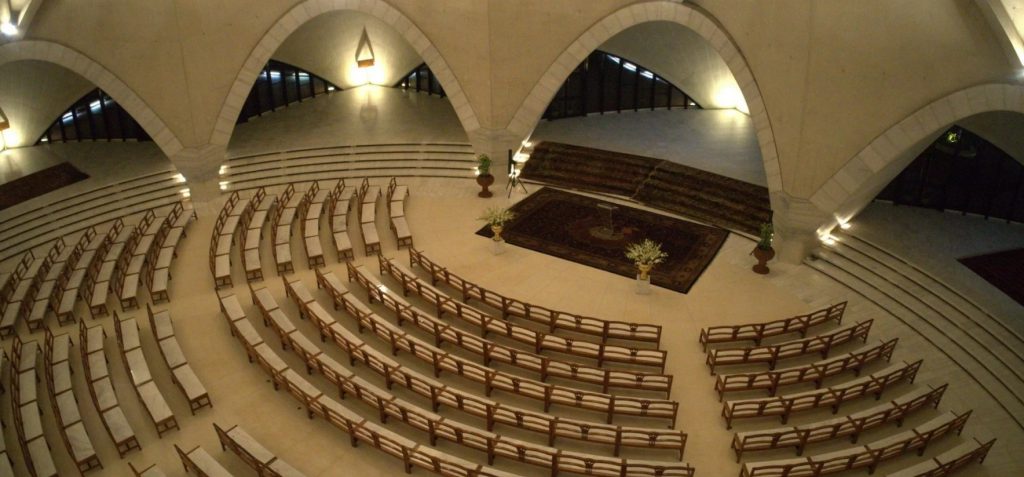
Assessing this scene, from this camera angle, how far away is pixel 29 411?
502 inches


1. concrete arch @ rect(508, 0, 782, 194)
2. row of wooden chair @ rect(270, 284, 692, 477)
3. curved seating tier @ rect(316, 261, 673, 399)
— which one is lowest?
row of wooden chair @ rect(270, 284, 692, 477)

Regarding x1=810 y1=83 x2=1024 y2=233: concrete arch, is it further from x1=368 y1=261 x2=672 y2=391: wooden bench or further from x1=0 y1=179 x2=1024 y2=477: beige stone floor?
x1=368 y1=261 x2=672 y2=391: wooden bench

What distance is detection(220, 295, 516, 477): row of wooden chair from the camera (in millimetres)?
11672

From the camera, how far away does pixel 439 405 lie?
1349 centimetres

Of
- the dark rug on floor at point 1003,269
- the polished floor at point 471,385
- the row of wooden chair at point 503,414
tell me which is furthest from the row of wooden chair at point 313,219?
the dark rug on floor at point 1003,269

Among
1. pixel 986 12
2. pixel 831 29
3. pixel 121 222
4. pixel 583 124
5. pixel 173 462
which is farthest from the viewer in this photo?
pixel 583 124

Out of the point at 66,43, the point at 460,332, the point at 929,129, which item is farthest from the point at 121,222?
the point at 929,129

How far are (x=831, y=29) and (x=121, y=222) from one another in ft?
59.3

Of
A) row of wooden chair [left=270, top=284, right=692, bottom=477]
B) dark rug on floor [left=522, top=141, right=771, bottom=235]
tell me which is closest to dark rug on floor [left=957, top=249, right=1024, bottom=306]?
dark rug on floor [left=522, top=141, right=771, bottom=235]

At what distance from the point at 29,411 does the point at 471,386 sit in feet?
25.4

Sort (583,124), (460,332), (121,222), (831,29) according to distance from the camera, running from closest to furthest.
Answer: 1. (460,332)
2. (831,29)
3. (121,222)
4. (583,124)

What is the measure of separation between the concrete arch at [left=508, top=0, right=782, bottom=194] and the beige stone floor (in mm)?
2835

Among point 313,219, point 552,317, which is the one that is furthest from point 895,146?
point 313,219

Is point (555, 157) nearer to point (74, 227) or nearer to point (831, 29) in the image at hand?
point (831, 29)
